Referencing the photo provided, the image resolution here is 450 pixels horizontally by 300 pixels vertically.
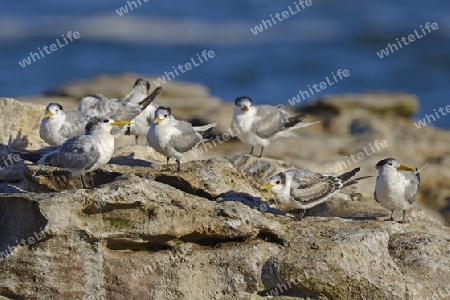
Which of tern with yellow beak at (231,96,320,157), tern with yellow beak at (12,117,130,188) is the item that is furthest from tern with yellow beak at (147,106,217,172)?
tern with yellow beak at (231,96,320,157)

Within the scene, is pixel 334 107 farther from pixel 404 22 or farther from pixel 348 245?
pixel 404 22

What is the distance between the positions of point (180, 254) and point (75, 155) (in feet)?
6.15

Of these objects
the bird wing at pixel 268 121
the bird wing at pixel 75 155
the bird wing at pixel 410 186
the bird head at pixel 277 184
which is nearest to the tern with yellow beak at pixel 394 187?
the bird wing at pixel 410 186

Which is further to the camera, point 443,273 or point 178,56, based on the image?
point 178,56

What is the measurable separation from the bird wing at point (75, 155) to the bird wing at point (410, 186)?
3.39 m

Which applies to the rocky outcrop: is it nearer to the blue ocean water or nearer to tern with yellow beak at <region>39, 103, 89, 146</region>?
tern with yellow beak at <region>39, 103, 89, 146</region>

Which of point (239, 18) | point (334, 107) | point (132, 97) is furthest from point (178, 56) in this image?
point (132, 97)

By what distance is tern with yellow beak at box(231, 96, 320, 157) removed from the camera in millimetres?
12461

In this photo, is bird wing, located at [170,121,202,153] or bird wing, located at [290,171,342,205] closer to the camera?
bird wing, located at [290,171,342,205]

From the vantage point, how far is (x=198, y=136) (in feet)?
35.7

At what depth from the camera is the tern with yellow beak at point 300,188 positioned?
925cm

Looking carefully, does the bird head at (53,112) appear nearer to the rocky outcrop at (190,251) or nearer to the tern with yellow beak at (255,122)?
the tern with yellow beak at (255,122)

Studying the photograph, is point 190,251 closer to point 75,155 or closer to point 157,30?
point 75,155

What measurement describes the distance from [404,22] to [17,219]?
1612 inches
